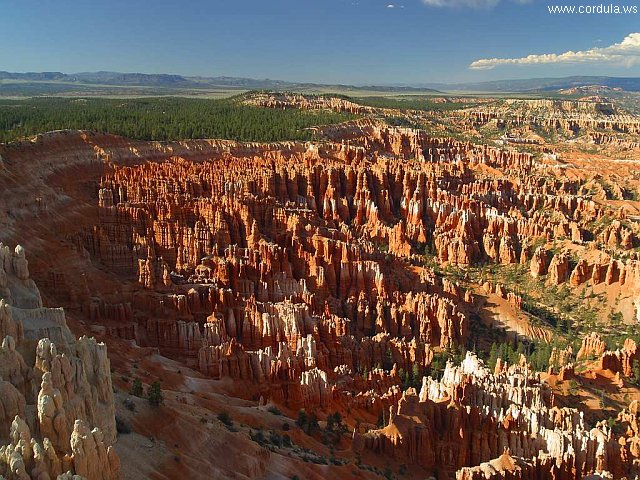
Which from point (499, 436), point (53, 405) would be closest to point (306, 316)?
point (499, 436)

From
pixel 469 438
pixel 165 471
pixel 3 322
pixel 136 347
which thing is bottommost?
pixel 469 438

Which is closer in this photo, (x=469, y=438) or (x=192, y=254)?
(x=469, y=438)

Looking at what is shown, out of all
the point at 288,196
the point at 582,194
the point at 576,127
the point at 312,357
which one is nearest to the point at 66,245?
the point at 312,357

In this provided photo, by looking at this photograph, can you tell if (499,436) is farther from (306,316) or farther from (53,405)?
(53,405)

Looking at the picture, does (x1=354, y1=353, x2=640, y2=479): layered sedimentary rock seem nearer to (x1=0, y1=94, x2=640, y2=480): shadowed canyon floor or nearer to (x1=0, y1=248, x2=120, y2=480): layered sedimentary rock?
(x1=0, y1=94, x2=640, y2=480): shadowed canyon floor

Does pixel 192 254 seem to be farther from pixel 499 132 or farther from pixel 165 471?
pixel 499 132

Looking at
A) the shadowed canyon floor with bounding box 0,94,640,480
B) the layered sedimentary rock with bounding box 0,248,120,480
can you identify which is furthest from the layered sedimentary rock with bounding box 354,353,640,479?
the layered sedimentary rock with bounding box 0,248,120,480
